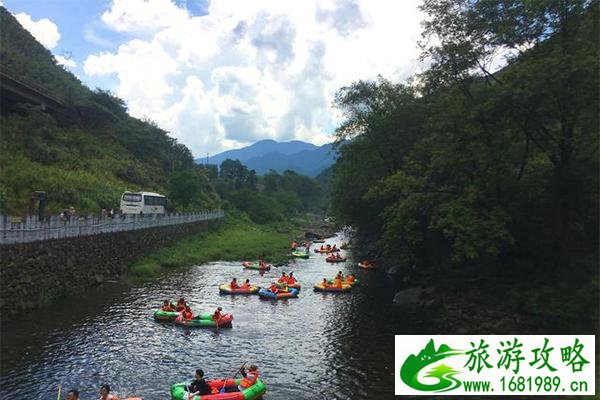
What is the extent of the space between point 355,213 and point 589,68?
30.4 meters

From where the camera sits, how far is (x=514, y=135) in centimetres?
2414

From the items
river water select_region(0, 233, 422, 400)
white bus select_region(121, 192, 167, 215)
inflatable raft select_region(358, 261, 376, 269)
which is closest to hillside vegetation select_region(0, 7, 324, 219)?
white bus select_region(121, 192, 167, 215)

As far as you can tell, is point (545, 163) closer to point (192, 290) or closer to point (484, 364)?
point (484, 364)

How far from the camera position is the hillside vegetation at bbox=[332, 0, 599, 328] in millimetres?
20938

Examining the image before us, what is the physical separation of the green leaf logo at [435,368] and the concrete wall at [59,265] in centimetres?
1913

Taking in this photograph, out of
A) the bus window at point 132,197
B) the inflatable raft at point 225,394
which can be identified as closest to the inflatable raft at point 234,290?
the inflatable raft at point 225,394

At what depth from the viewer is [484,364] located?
1361cm

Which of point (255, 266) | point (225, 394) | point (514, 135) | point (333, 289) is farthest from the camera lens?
point (255, 266)

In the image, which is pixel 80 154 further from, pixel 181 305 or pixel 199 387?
pixel 199 387

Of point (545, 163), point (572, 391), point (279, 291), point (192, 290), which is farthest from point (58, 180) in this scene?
point (572, 391)

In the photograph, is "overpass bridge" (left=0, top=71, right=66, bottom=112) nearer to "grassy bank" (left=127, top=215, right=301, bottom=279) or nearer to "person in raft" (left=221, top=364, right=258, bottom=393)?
"grassy bank" (left=127, top=215, right=301, bottom=279)

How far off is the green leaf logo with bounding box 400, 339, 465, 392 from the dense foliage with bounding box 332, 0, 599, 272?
1029 centimetres

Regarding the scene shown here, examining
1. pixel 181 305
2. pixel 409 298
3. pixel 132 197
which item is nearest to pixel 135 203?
pixel 132 197

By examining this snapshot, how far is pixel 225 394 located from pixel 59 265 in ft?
54.9
